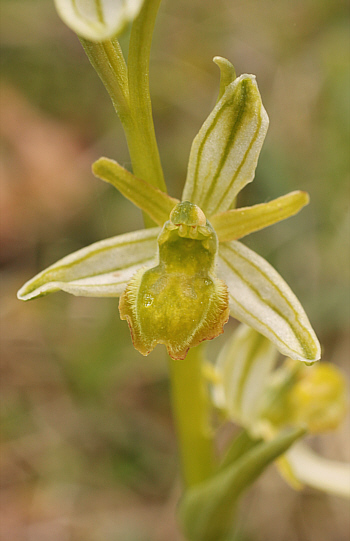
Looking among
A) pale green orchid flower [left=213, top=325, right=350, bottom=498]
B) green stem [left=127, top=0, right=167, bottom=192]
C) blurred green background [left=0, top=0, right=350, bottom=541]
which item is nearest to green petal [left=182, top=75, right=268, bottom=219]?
green stem [left=127, top=0, right=167, bottom=192]

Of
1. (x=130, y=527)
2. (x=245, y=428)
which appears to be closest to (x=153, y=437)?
(x=130, y=527)

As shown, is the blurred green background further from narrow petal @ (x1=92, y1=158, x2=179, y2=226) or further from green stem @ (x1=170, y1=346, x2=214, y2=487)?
narrow petal @ (x1=92, y1=158, x2=179, y2=226)

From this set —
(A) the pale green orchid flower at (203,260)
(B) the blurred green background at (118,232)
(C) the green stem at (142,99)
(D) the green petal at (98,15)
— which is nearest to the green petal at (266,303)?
(A) the pale green orchid flower at (203,260)

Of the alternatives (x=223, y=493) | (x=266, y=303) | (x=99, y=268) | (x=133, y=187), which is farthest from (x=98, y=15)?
(x=223, y=493)

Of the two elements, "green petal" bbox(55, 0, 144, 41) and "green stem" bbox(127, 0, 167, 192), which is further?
"green stem" bbox(127, 0, 167, 192)

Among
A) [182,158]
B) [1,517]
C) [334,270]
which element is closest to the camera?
[1,517]

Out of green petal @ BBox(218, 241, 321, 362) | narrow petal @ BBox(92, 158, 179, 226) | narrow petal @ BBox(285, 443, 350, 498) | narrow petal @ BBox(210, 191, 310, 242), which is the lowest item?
narrow petal @ BBox(285, 443, 350, 498)

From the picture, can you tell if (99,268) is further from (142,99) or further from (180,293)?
(142,99)

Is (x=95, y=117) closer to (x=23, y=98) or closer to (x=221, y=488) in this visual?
(x=23, y=98)
